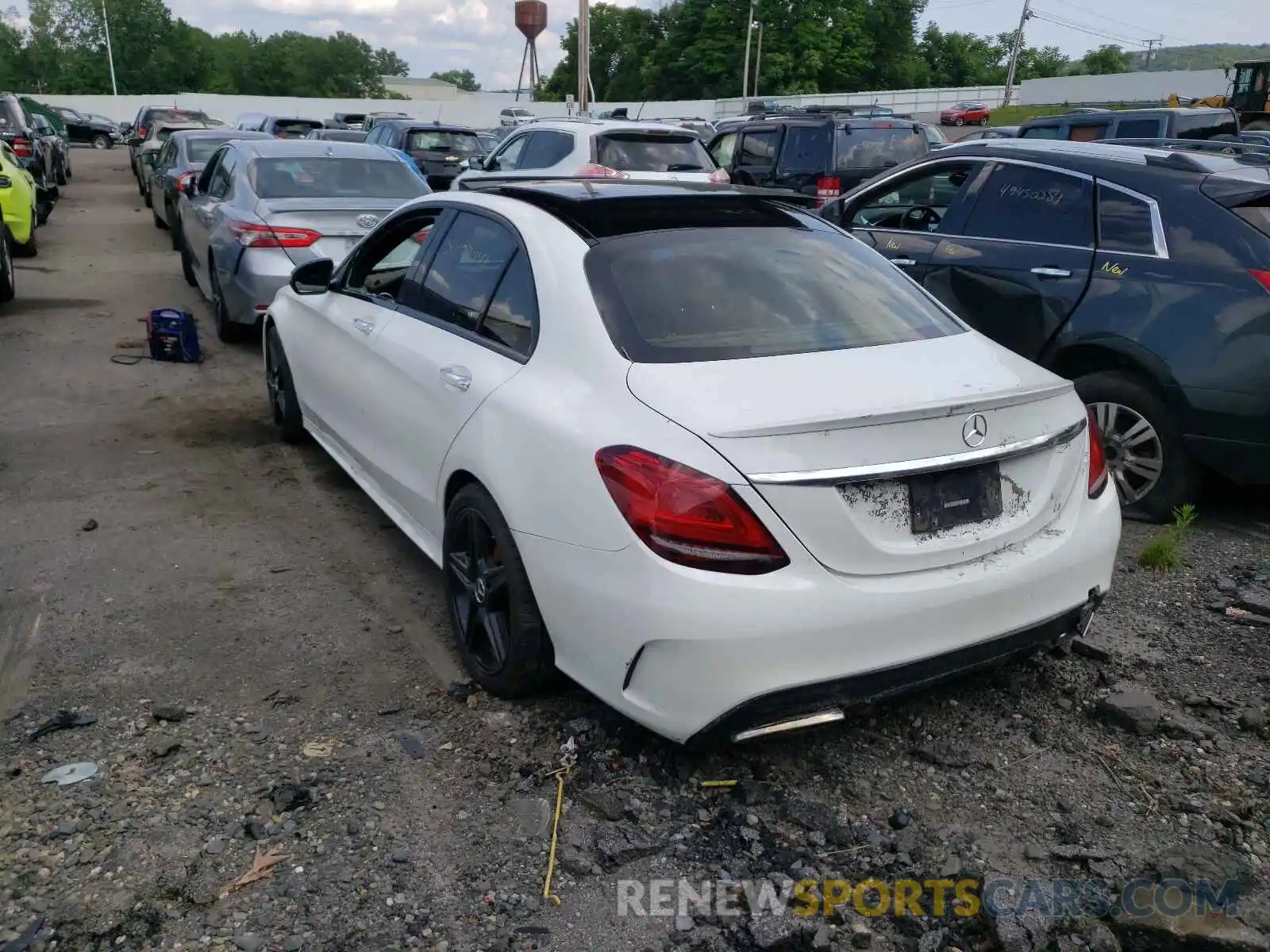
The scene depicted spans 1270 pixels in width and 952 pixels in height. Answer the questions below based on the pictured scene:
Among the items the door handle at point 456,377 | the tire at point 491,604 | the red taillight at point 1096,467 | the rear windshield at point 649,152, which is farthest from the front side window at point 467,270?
the rear windshield at point 649,152

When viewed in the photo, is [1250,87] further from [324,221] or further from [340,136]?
[324,221]

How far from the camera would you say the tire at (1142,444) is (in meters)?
5.20

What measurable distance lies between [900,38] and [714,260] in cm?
9697

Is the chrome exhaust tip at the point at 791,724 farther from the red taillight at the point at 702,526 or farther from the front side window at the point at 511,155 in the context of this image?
the front side window at the point at 511,155

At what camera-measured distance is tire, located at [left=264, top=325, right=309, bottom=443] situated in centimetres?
632

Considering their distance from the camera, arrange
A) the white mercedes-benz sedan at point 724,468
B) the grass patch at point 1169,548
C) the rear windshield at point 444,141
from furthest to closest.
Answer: the rear windshield at point 444,141 < the grass patch at point 1169,548 < the white mercedes-benz sedan at point 724,468

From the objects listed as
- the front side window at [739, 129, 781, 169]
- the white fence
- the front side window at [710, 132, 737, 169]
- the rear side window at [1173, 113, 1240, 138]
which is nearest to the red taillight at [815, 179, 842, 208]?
the front side window at [739, 129, 781, 169]

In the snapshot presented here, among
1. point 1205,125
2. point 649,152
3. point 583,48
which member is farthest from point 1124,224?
point 583,48

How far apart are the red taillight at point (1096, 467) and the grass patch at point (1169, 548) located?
1516mm

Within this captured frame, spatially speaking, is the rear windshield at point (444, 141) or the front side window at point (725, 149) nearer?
the front side window at point (725, 149)

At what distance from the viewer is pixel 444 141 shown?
19.1 meters

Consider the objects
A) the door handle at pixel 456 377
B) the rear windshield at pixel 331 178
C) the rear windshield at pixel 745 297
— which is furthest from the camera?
the rear windshield at pixel 331 178

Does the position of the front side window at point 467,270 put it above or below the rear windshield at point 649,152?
below

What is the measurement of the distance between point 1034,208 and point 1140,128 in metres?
9.86
